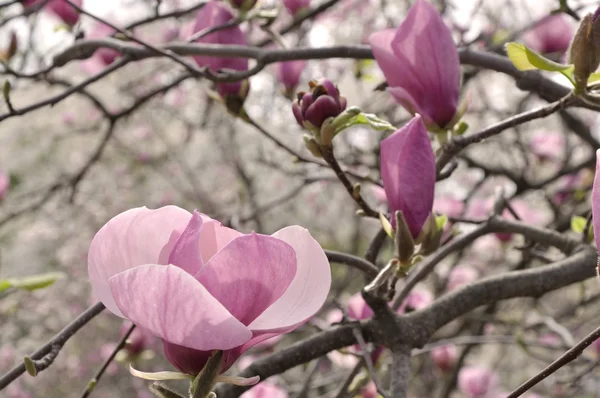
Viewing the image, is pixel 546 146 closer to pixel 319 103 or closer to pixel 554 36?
pixel 554 36

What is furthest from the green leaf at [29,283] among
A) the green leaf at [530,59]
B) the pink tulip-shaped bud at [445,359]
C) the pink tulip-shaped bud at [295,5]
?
the pink tulip-shaped bud at [445,359]

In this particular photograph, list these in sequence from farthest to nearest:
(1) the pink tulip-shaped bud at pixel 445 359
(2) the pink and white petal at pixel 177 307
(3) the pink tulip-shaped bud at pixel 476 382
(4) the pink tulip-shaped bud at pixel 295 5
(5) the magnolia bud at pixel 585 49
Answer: (3) the pink tulip-shaped bud at pixel 476 382
(1) the pink tulip-shaped bud at pixel 445 359
(4) the pink tulip-shaped bud at pixel 295 5
(5) the magnolia bud at pixel 585 49
(2) the pink and white petal at pixel 177 307

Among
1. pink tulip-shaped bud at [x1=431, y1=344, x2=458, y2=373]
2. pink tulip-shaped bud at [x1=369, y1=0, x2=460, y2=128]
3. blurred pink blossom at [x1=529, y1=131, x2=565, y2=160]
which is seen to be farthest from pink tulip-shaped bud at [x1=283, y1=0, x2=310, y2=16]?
blurred pink blossom at [x1=529, y1=131, x2=565, y2=160]

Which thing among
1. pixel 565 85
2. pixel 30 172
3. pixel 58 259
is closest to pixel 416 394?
pixel 565 85

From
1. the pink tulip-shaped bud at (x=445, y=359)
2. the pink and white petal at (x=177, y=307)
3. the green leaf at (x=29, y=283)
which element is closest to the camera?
the pink and white petal at (x=177, y=307)

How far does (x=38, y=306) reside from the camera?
A: 3920 mm

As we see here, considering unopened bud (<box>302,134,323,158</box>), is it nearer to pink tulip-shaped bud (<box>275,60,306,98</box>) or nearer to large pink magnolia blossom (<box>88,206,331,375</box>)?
large pink magnolia blossom (<box>88,206,331,375</box>)

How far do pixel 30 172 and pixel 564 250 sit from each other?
203 inches

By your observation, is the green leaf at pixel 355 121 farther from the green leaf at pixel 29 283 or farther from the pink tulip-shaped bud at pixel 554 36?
the pink tulip-shaped bud at pixel 554 36

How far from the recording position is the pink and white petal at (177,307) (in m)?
0.37

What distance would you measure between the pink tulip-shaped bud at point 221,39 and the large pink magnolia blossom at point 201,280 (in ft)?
1.60

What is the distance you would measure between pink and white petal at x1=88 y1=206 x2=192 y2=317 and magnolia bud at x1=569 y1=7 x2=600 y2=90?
0.35 metres

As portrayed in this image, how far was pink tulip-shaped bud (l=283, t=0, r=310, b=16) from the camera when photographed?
1286mm

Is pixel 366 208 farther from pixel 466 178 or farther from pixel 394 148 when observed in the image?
pixel 466 178
